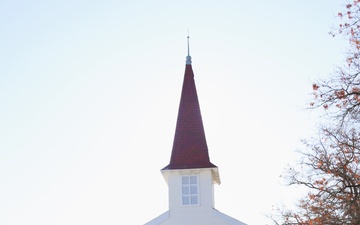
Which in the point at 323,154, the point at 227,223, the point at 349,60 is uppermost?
the point at 349,60

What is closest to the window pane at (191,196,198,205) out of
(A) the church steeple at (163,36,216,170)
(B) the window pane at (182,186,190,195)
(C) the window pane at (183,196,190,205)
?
(C) the window pane at (183,196,190,205)

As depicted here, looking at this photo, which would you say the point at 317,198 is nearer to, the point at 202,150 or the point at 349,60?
the point at 349,60

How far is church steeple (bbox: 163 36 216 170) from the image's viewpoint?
113 feet

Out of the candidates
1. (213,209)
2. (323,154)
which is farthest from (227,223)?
(323,154)

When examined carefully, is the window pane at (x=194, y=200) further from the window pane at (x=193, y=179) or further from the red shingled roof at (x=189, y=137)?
the red shingled roof at (x=189, y=137)

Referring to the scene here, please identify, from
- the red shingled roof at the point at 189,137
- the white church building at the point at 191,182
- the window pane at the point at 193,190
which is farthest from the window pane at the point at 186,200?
the red shingled roof at the point at 189,137

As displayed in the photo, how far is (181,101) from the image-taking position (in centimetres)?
3706

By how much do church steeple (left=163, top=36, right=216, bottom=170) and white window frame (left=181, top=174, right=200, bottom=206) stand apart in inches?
32.0

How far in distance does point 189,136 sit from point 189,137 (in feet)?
0.21

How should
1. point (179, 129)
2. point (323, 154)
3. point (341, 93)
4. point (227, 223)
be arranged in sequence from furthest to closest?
point (179, 129) < point (227, 223) < point (323, 154) < point (341, 93)

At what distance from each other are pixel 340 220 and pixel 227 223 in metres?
15.1

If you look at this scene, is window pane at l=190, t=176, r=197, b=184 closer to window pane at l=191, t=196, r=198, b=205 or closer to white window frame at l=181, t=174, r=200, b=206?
white window frame at l=181, t=174, r=200, b=206

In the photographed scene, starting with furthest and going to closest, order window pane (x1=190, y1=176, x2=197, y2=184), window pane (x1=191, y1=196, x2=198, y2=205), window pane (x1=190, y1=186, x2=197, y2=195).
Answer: window pane (x1=190, y1=176, x2=197, y2=184) < window pane (x1=190, y1=186, x2=197, y2=195) < window pane (x1=191, y1=196, x2=198, y2=205)

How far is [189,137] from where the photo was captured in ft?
116
